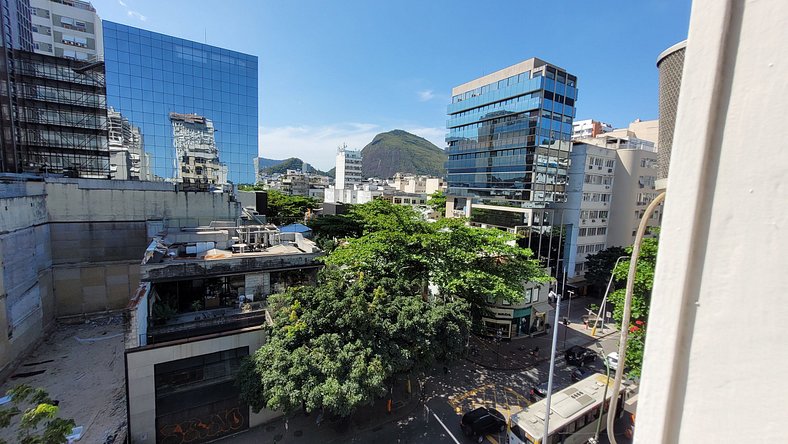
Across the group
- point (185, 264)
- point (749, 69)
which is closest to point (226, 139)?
point (185, 264)

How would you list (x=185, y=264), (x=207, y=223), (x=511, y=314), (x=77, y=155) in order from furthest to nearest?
(x=77, y=155) < (x=207, y=223) < (x=511, y=314) < (x=185, y=264)

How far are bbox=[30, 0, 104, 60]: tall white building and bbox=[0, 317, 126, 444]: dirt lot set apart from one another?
1280 inches

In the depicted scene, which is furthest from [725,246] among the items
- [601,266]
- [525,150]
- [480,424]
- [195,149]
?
[195,149]

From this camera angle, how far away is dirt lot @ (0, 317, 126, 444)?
42.3 ft

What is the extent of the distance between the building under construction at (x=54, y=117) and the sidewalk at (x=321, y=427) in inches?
1133

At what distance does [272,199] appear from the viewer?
47.4 metres

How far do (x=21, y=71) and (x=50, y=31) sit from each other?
15.5 metres

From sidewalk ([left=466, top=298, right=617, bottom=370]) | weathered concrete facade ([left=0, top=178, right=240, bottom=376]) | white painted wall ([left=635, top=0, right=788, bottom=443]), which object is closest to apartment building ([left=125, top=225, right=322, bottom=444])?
weathered concrete facade ([left=0, top=178, right=240, bottom=376])

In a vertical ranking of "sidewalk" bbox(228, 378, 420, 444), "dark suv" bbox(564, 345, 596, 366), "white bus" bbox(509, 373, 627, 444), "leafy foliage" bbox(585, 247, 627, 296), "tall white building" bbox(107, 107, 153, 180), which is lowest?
"sidewalk" bbox(228, 378, 420, 444)

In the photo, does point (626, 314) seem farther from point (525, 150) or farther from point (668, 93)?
point (525, 150)

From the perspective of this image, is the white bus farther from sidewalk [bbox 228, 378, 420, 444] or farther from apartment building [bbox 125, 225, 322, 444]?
apartment building [bbox 125, 225, 322, 444]

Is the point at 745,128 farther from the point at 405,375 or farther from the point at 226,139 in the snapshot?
the point at 226,139

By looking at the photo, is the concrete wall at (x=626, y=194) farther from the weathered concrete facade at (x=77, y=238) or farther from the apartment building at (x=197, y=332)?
the weathered concrete facade at (x=77, y=238)

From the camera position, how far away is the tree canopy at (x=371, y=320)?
10609 millimetres
